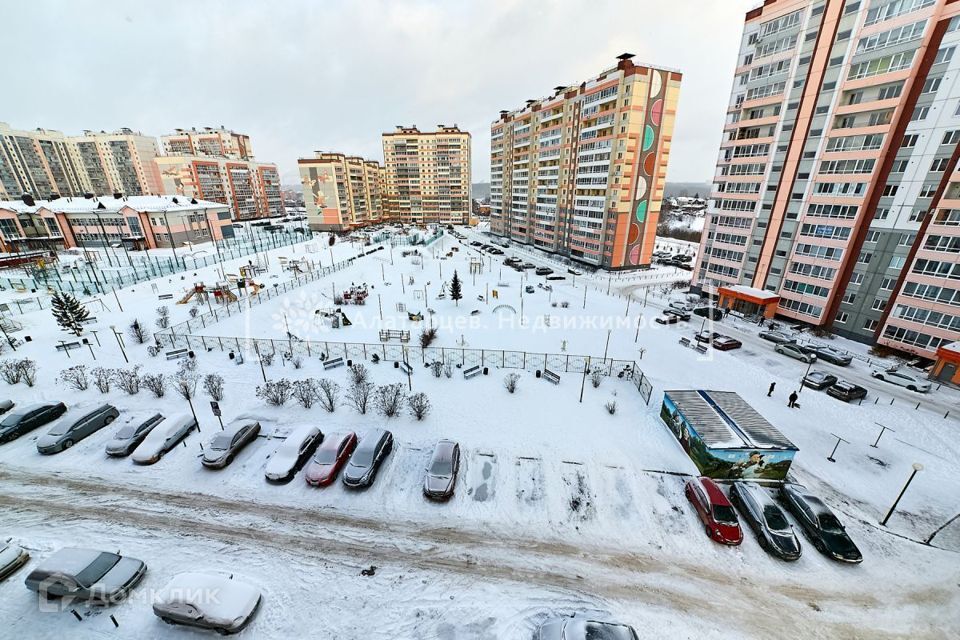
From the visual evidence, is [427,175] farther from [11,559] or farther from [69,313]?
[11,559]

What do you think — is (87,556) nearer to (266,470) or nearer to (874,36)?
(266,470)

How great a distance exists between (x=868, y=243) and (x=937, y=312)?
24.1 feet

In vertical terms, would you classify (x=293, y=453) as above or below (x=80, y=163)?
below

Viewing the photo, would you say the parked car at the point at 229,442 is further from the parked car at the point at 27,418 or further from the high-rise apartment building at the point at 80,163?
the high-rise apartment building at the point at 80,163

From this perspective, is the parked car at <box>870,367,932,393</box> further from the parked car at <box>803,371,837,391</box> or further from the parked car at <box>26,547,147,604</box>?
the parked car at <box>26,547,147,604</box>

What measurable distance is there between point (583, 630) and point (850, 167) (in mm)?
43348

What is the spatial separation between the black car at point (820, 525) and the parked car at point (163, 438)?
90.3ft

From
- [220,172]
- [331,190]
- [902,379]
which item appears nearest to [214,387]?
[902,379]

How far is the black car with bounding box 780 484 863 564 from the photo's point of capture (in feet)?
41.0

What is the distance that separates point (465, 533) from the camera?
13.3m

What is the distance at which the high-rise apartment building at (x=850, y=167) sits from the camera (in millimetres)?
26703

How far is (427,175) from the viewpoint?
119 meters

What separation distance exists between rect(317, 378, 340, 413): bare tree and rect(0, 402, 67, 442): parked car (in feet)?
43.0

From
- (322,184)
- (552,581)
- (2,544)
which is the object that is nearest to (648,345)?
(552,581)
